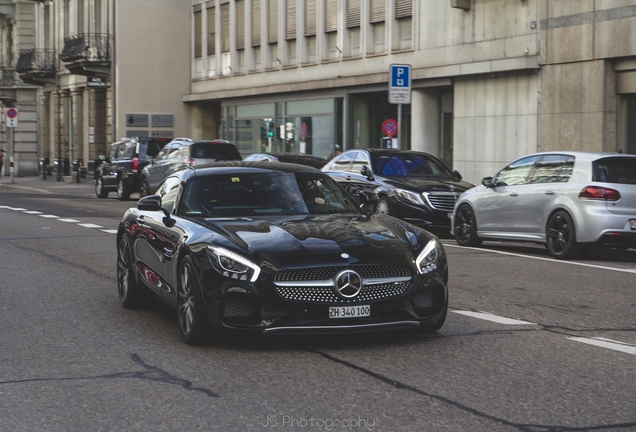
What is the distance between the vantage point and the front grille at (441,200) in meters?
19.3

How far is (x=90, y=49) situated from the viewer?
49875 mm

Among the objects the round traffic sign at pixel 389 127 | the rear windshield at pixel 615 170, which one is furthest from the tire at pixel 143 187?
the rear windshield at pixel 615 170

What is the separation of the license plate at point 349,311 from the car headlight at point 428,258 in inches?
20.3

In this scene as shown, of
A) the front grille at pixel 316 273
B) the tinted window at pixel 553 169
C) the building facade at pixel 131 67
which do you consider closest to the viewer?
the front grille at pixel 316 273

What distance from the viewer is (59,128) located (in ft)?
192

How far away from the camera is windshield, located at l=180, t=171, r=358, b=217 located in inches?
346

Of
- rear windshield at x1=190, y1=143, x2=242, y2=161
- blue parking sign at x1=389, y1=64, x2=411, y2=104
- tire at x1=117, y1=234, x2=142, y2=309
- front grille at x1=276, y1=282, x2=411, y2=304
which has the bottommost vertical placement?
tire at x1=117, y1=234, x2=142, y2=309

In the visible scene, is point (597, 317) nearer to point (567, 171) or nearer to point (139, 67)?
point (567, 171)

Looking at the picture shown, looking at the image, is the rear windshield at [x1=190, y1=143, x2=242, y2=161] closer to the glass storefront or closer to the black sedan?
the glass storefront

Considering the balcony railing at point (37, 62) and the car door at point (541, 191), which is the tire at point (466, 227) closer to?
the car door at point (541, 191)

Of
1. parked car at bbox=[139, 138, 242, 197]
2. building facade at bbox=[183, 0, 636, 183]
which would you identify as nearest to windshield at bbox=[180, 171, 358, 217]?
building facade at bbox=[183, 0, 636, 183]

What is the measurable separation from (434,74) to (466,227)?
46.3ft

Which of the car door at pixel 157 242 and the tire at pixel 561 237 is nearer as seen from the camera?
the car door at pixel 157 242

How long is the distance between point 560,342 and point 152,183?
22.5m
